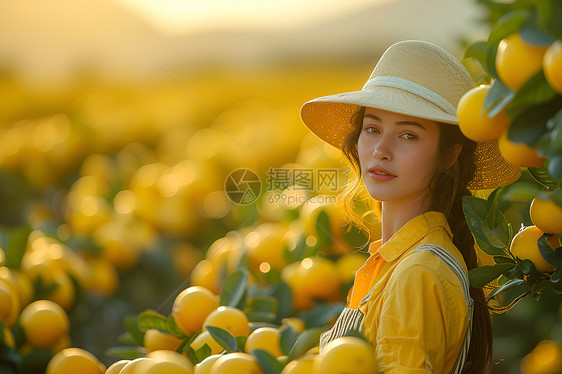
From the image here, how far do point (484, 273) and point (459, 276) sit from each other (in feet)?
0.13

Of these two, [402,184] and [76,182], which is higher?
[402,184]

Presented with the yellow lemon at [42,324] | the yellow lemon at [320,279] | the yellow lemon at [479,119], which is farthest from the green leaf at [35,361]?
the yellow lemon at [479,119]

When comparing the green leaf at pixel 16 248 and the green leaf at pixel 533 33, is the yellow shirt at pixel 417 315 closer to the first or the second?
the green leaf at pixel 533 33

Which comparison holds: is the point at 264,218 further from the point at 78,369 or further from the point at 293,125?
the point at 78,369

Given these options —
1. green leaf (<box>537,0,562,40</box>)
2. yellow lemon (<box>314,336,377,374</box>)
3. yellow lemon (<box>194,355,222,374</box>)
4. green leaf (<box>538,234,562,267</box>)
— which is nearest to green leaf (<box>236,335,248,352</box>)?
yellow lemon (<box>194,355,222,374</box>)

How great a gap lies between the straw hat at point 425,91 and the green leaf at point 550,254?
22 centimetres

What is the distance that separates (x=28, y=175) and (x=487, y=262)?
217cm

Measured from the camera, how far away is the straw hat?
952 mm

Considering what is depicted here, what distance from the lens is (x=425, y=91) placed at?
98 centimetres

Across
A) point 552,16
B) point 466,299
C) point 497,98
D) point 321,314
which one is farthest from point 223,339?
point 552,16

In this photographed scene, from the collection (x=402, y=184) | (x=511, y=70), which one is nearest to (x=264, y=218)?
(x=402, y=184)

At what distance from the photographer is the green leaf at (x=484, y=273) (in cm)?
91

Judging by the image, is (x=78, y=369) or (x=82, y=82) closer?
(x=78, y=369)

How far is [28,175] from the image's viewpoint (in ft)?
8.63
